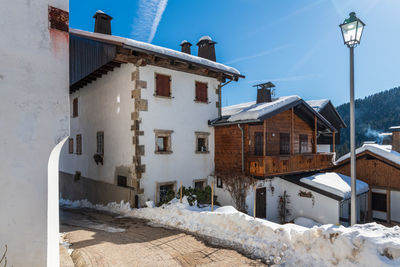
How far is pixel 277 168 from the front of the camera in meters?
13.4

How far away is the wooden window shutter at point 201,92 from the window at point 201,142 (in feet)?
6.45

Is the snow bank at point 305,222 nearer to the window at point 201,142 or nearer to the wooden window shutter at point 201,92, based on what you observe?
the window at point 201,142

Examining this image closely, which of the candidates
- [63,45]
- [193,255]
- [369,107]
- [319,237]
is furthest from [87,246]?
[369,107]

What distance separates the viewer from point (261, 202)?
14195 millimetres

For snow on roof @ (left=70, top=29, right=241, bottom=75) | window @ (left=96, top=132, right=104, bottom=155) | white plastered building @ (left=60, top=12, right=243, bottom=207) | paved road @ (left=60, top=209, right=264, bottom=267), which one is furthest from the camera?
window @ (left=96, top=132, right=104, bottom=155)

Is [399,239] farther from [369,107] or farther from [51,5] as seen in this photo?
[369,107]

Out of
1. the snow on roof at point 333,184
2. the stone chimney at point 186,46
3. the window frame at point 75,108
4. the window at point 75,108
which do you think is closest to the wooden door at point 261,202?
the snow on roof at point 333,184

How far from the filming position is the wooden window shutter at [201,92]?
14308mm

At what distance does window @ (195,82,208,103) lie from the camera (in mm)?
14305

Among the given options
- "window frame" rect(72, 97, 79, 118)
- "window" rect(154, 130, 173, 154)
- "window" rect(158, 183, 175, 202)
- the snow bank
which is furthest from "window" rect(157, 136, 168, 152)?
"window frame" rect(72, 97, 79, 118)

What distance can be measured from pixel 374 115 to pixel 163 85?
2802 inches

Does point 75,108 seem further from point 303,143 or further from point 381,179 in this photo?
point 381,179

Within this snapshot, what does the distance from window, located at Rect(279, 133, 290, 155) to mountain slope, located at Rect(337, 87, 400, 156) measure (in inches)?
1749

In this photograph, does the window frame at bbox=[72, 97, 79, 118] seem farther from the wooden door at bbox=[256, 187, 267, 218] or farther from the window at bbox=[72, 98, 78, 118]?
the wooden door at bbox=[256, 187, 267, 218]
